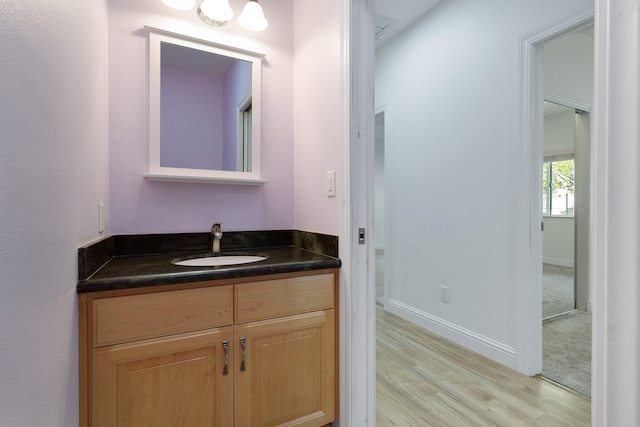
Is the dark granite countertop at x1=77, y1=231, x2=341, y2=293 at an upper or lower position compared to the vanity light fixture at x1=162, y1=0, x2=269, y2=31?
lower

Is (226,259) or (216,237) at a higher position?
(216,237)

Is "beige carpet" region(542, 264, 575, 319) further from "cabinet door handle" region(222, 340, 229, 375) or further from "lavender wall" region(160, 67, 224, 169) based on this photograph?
"lavender wall" region(160, 67, 224, 169)

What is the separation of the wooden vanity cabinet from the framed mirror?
714mm

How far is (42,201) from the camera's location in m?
0.69

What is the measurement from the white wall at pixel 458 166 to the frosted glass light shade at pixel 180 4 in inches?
74.4

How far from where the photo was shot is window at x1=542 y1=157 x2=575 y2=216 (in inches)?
208

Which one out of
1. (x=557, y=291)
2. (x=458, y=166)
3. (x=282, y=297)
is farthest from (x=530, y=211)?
(x=557, y=291)

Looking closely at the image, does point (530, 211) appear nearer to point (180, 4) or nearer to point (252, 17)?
point (252, 17)

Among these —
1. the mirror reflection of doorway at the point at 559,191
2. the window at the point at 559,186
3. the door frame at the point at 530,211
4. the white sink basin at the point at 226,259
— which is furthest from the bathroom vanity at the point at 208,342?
the window at the point at 559,186

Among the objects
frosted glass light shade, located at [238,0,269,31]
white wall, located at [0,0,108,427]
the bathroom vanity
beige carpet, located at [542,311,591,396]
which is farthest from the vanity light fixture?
beige carpet, located at [542,311,591,396]

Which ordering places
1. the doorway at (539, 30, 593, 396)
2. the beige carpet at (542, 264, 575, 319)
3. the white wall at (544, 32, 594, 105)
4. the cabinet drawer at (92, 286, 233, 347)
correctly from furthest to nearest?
the beige carpet at (542, 264, 575, 319) < the white wall at (544, 32, 594, 105) < the doorway at (539, 30, 593, 396) < the cabinet drawer at (92, 286, 233, 347)

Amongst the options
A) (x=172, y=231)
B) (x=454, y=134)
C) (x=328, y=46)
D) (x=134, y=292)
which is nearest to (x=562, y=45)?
(x=454, y=134)

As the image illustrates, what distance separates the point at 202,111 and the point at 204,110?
0.01 m

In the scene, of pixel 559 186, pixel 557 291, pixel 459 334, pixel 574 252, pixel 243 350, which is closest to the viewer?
pixel 243 350
